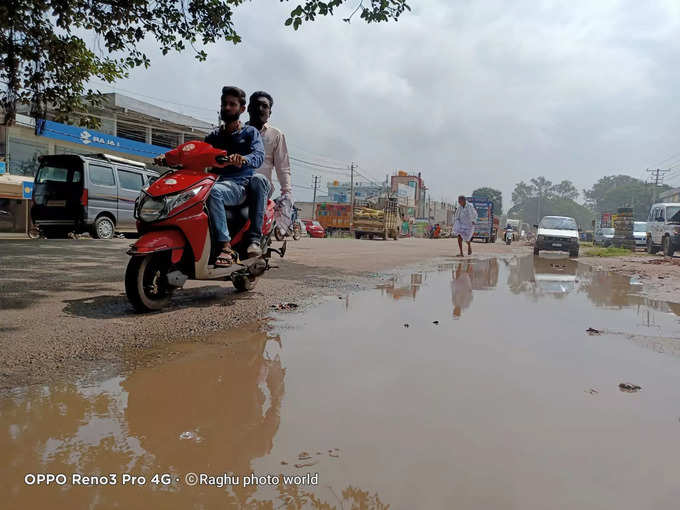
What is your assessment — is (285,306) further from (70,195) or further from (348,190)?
(348,190)

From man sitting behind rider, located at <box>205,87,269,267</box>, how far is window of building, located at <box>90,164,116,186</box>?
26.5 ft

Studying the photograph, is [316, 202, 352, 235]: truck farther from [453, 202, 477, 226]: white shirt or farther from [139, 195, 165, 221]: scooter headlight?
[139, 195, 165, 221]: scooter headlight

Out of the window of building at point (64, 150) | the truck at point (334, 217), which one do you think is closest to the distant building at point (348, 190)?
the truck at point (334, 217)

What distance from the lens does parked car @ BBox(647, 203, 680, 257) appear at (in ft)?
55.4

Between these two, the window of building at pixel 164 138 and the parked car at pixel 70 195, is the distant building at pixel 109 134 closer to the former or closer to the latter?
the window of building at pixel 164 138

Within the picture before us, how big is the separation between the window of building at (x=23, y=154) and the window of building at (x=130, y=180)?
40.7 feet

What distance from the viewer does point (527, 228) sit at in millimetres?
74438

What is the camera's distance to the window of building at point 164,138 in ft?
102

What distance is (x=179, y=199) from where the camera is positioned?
3771 millimetres

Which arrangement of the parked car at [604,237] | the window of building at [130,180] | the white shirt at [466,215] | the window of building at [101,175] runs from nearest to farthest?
the window of building at [101,175] → the window of building at [130,180] → the white shirt at [466,215] → the parked car at [604,237]

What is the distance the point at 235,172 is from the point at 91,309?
1.75 meters

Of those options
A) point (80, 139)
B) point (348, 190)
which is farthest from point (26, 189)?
point (348, 190)

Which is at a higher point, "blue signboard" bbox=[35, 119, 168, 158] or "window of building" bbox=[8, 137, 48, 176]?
"blue signboard" bbox=[35, 119, 168, 158]

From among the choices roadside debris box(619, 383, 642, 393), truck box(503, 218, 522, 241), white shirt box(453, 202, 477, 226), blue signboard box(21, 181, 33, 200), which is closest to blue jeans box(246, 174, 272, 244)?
roadside debris box(619, 383, 642, 393)
